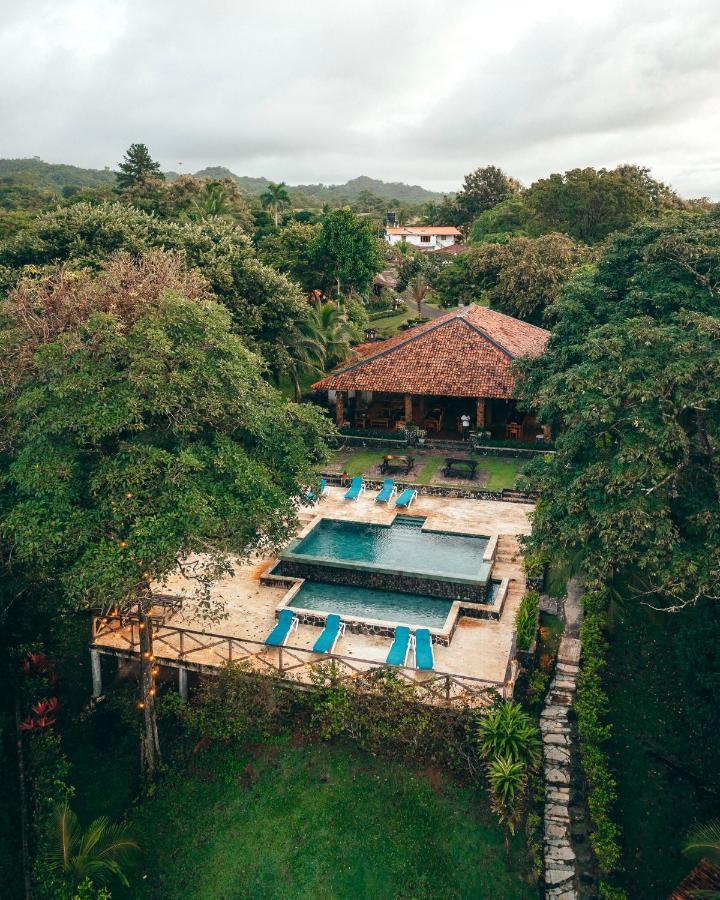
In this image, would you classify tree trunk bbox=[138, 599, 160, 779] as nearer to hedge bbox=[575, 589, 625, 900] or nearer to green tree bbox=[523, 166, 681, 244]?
hedge bbox=[575, 589, 625, 900]

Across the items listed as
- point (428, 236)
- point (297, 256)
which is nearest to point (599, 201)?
point (297, 256)

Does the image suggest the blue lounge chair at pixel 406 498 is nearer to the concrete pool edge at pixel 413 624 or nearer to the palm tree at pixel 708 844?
the concrete pool edge at pixel 413 624

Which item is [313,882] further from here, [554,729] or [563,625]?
[563,625]

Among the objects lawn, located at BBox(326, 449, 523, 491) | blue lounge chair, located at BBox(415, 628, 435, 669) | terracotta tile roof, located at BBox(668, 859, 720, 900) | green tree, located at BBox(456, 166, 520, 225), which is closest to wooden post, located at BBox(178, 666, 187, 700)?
blue lounge chair, located at BBox(415, 628, 435, 669)

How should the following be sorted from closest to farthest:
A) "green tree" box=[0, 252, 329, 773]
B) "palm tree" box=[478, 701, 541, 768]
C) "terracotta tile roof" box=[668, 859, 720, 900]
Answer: "terracotta tile roof" box=[668, 859, 720, 900] < "green tree" box=[0, 252, 329, 773] < "palm tree" box=[478, 701, 541, 768]

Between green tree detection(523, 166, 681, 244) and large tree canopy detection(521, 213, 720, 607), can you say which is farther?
green tree detection(523, 166, 681, 244)

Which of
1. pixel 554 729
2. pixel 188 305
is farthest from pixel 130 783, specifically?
pixel 188 305

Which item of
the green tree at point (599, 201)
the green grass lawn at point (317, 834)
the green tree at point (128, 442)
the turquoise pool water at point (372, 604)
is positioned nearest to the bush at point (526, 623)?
the turquoise pool water at point (372, 604)
